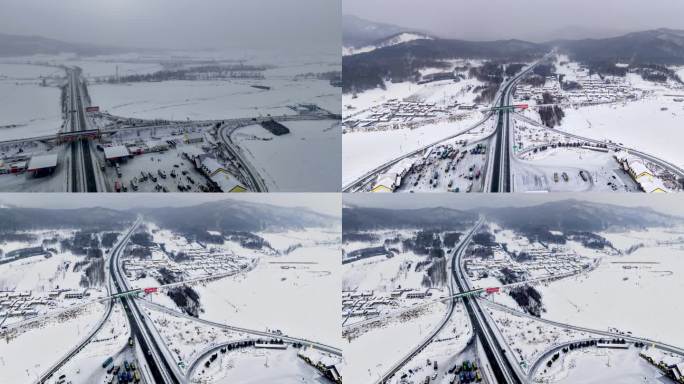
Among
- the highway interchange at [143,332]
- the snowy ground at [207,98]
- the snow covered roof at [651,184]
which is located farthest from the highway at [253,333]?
the snow covered roof at [651,184]

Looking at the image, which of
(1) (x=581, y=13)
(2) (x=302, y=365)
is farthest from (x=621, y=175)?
(2) (x=302, y=365)

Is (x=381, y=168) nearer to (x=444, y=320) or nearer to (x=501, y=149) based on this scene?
(x=501, y=149)

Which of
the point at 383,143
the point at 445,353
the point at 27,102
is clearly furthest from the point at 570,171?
the point at 27,102

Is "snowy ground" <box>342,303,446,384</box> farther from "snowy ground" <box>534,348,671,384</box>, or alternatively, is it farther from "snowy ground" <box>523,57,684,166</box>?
"snowy ground" <box>523,57,684,166</box>

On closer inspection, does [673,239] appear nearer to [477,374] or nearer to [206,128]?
[477,374]

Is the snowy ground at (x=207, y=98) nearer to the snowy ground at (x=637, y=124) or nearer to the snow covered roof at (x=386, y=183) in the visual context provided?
the snow covered roof at (x=386, y=183)

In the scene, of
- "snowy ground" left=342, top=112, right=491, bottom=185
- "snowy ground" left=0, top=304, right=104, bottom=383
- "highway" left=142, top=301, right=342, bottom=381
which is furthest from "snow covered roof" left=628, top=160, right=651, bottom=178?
"snowy ground" left=0, top=304, right=104, bottom=383
